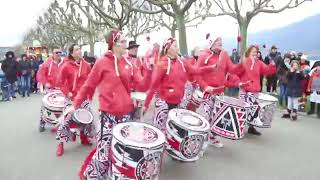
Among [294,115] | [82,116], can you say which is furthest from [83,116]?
[294,115]

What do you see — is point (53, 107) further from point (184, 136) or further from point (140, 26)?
point (140, 26)

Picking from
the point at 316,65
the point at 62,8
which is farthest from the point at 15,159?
the point at 62,8

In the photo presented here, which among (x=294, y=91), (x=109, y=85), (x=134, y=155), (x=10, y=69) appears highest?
(x=109, y=85)

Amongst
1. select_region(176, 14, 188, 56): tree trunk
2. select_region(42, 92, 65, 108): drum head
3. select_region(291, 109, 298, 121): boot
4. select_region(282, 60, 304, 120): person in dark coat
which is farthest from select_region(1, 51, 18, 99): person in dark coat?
select_region(291, 109, 298, 121): boot

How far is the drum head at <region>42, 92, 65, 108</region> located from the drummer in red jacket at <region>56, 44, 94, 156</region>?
838mm

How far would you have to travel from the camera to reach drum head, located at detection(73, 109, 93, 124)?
21.9 ft

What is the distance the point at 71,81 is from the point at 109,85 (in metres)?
2.64

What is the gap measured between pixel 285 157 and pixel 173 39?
262 centimetres

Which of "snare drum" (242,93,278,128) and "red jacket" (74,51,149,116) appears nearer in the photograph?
"red jacket" (74,51,149,116)

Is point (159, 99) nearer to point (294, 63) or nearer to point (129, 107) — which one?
point (129, 107)

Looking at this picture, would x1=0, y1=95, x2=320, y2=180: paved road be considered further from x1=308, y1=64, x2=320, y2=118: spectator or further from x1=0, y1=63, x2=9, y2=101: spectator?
x1=0, y1=63, x2=9, y2=101: spectator

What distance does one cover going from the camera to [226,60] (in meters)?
6.66

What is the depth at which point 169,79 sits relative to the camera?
5512 mm

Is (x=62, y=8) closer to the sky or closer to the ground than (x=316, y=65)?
closer to the sky
